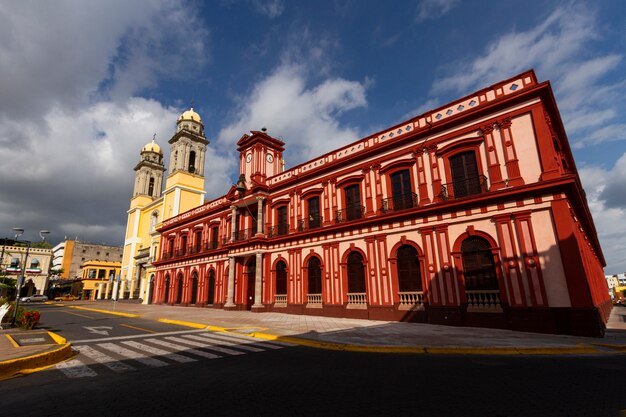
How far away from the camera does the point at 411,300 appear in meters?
14.8

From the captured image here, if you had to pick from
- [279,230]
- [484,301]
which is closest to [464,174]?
[484,301]

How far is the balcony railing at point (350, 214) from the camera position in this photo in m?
18.0

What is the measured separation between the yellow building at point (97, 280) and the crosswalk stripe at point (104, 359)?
56.5 m

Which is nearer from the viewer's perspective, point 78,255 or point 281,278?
point 281,278

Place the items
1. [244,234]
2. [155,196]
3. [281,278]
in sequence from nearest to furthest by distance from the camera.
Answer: [281,278] < [244,234] < [155,196]

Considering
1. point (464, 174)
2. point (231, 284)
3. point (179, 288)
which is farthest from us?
point (179, 288)

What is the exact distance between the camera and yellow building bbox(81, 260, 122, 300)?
57.6 meters

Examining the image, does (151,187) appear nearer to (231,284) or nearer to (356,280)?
(231,284)

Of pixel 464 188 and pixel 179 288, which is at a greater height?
pixel 464 188

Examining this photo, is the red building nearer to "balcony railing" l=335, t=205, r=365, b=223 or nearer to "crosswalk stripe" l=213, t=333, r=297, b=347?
"balcony railing" l=335, t=205, r=365, b=223

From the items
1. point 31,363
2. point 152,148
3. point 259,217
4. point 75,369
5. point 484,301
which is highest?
point 152,148

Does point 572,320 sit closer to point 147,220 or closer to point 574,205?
point 574,205

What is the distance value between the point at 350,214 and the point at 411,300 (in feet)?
20.0

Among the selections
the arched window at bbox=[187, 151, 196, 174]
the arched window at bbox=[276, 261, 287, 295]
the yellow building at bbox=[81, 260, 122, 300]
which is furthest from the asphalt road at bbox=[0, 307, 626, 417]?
the yellow building at bbox=[81, 260, 122, 300]
